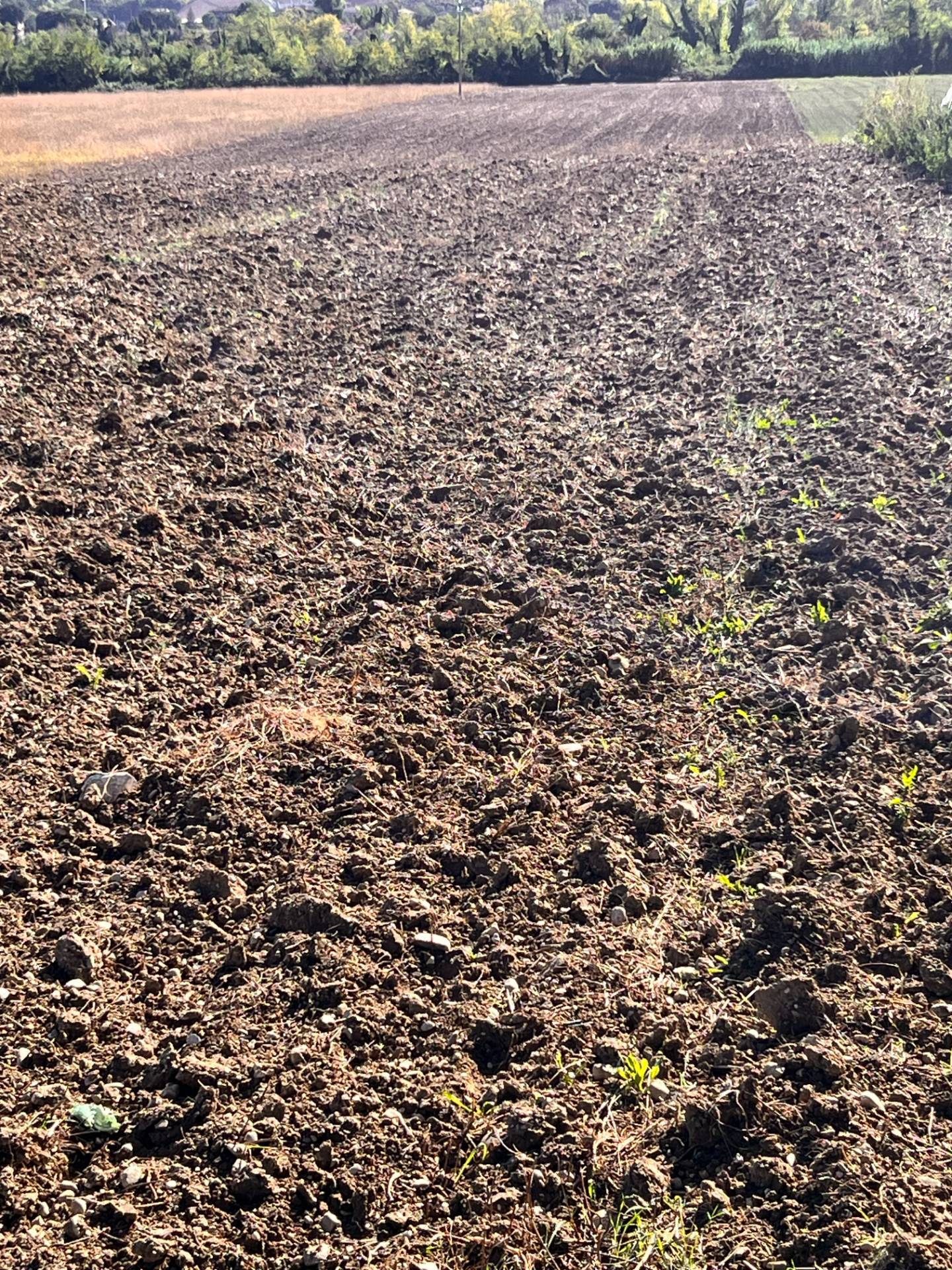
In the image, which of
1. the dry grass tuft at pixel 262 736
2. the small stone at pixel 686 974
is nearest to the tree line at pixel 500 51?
the dry grass tuft at pixel 262 736

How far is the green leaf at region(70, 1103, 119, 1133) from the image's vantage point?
141 inches

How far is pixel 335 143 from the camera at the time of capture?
25797 mm

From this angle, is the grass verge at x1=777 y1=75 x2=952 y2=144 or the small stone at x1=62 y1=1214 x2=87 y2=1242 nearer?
the small stone at x1=62 y1=1214 x2=87 y2=1242

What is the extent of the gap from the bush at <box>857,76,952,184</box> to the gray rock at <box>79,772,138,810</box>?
58.1 feet

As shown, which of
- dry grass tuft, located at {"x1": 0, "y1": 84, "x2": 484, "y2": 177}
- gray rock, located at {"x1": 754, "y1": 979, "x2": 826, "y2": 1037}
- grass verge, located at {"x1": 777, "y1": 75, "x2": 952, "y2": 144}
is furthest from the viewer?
grass verge, located at {"x1": 777, "y1": 75, "x2": 952, "y2": 144}

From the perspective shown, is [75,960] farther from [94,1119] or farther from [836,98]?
[836,98]

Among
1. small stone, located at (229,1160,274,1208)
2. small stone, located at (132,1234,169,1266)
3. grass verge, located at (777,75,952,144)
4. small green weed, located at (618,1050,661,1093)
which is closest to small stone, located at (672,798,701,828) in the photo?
small green weed, located at (618,1050,661,1093)

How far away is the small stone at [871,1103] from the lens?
11.8 feet

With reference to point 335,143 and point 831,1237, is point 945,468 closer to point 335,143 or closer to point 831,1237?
point 831,1237

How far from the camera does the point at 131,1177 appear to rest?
11.2 feet

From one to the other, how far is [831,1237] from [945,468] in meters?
5.89

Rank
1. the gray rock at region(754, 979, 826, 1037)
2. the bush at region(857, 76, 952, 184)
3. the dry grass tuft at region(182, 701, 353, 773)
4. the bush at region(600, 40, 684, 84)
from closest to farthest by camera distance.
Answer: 1. the gray rock at region(754, 979, 826, 1037)
2. the dry grass tuft at region(182, 701, 353, 773)
3. the bush at region(857, 76, 952, 184)
4. the bush at region(600, 40, 684, 84)

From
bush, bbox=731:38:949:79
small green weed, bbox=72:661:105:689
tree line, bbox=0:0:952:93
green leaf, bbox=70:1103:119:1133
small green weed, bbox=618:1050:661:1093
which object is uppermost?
tree line, bbox=0:0:952:93

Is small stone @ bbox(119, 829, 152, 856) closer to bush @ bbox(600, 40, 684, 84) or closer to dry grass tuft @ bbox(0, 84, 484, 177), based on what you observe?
dry grass tuft @ bbox(0, 84, 484, 177)
